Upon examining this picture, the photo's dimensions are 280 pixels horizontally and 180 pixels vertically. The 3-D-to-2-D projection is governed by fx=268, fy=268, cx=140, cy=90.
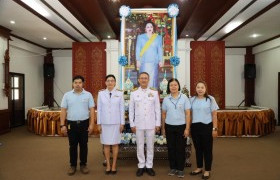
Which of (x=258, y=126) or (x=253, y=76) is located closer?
(x=258, y=126)

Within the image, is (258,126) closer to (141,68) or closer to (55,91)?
(141,68)

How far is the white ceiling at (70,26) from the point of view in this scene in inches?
219

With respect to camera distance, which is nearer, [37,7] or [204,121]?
[204,121]

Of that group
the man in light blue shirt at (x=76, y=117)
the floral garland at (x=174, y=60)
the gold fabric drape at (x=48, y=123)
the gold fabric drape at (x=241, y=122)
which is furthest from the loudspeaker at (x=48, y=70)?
the man in light blue shirt at (x=76, y=117)

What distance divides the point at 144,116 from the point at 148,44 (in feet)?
6.21

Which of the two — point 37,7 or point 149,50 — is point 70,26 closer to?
point 37,7

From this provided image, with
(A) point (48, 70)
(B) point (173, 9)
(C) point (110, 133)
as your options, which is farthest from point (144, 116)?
(A) point (48, 70)

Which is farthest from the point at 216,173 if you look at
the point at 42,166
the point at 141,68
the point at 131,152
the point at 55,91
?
A: the point at 55,91

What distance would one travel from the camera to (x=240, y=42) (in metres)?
9.68

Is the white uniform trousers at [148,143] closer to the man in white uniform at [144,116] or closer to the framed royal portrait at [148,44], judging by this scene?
the man in white uniform at [144,116]

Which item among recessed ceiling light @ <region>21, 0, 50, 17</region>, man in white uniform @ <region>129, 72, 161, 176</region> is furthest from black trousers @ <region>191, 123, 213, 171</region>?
recessed ceiling light @ <region>21, 0, 50, 17</region>

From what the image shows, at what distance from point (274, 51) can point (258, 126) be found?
3.54 metres

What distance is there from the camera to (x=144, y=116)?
3518 mm

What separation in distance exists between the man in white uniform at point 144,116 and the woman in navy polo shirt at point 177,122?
0.50ft
